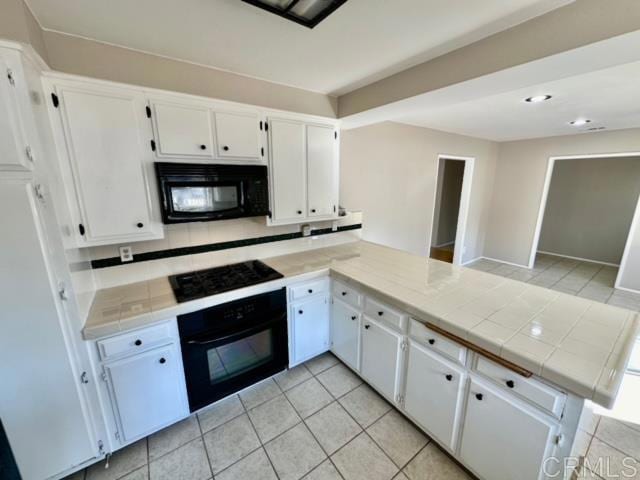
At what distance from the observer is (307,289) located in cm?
218

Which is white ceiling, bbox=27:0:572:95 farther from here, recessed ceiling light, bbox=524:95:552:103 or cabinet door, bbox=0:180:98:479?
recessed ceiling light, bbox=524:95:552:103

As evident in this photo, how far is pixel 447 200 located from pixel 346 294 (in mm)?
5137

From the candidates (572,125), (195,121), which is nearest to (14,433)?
(195,121)

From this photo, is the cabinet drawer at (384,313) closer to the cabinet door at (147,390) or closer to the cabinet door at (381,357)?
the cabinet door at (381,357)

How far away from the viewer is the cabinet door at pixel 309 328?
218 cm

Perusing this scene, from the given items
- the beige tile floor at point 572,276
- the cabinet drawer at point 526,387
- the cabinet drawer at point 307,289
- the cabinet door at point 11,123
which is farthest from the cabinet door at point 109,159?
the beige tile floor at point 572,276

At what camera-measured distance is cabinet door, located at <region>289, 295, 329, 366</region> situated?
7.16 feet

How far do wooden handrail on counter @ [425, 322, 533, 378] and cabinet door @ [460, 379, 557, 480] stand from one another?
163 millimetres

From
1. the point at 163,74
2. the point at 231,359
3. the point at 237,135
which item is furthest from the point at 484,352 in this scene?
the point at 163,74

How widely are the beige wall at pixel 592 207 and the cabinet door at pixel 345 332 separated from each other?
6.48 meters

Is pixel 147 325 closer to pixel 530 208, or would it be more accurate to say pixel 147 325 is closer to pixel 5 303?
pixel 5 303

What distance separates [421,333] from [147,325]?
1.64 metres

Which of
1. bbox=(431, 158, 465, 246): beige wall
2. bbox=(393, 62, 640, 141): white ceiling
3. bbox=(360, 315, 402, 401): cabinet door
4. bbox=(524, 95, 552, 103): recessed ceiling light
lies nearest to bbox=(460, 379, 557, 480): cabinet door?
bbox=(360, 315, 402, 401): cabinet door

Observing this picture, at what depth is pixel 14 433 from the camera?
123 centimetres
